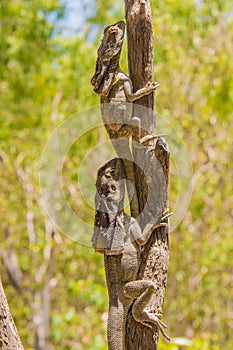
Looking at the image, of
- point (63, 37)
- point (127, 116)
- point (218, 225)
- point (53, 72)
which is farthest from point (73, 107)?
point (127, 116)

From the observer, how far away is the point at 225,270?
8.22 meters

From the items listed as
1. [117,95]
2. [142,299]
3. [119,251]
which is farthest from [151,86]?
[142,299]

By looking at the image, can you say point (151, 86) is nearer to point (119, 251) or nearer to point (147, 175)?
point (147, 175)

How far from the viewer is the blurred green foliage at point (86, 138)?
19.9ft

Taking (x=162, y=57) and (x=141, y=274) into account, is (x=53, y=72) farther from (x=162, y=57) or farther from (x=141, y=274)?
(x=141, y=274)

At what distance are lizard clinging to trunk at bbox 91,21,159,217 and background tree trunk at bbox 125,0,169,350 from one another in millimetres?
29

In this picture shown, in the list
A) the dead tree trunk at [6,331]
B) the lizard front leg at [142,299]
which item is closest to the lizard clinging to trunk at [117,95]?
the lizard front leg at [142,299]

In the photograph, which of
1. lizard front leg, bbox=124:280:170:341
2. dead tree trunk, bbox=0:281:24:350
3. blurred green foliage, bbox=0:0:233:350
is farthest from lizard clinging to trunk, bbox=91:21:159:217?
blurred green foliage, bbox=0:0:233:350

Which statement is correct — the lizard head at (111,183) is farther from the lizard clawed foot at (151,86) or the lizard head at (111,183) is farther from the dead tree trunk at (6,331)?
the dead tree trunk at (6,331)

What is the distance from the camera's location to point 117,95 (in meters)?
2.44

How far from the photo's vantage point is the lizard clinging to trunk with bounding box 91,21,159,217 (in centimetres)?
241

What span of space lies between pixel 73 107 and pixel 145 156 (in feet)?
14.6

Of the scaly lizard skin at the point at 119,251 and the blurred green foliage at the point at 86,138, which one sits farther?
the blurred green foliage at the point at 86,138

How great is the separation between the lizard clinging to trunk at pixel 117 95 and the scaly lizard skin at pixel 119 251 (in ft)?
0.30
